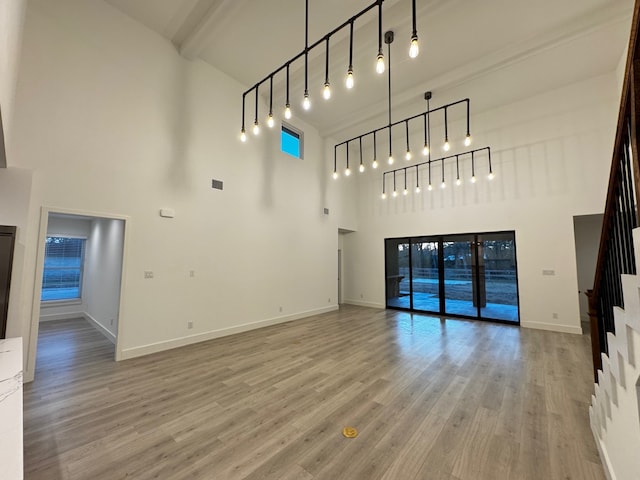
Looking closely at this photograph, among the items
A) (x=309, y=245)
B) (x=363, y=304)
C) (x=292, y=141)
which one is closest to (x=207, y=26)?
(x=292, y=141)

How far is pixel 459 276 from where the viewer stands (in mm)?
7047

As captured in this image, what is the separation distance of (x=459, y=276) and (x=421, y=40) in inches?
215

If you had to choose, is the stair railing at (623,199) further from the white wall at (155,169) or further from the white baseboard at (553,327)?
the white wall at (155,169)

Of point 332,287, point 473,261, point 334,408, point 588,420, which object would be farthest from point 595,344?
point 332,287

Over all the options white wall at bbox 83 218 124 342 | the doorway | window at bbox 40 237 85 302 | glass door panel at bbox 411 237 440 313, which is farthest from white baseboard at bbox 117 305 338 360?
the doorway

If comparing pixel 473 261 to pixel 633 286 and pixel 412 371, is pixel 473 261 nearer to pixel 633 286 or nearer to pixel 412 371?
pixel 412 371

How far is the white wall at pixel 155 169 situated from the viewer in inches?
137

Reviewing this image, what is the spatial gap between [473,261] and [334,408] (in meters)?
5.76

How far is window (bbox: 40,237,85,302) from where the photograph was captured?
667 centimetres

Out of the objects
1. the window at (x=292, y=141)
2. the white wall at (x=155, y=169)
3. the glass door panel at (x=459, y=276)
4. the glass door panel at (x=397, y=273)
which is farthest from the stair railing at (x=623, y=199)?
the window at (x=292, y=141)

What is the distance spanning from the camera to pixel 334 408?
2.67 m

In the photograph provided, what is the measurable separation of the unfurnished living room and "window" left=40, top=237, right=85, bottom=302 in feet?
0.19

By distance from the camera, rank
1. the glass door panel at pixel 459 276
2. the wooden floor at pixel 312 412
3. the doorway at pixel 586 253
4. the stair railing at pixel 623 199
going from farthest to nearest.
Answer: the glass door panel at pixel 459 276, the doorway at pixel 586 253, the wooden floor at pixel 312 412, the stair railing at pixel 623 199

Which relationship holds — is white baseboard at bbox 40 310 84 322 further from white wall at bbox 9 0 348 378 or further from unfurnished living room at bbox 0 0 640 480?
white wall at bbox 9 0 348 378
